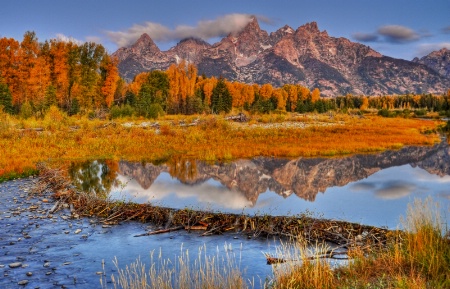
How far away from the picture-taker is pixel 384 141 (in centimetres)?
3900

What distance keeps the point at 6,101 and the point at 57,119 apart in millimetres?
13631

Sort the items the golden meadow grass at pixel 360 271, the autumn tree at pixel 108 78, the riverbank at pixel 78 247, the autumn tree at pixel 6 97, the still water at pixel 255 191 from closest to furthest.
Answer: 1. the golden meadow grass at pixel 360 271
2. the riverbank at pixel 78 247
3. the still water at pixel 255 191
4. the autumn tree at pixel 6 97
5. the autumn tree at pixel 108 78

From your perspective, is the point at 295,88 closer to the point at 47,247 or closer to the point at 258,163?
the point at 258,163

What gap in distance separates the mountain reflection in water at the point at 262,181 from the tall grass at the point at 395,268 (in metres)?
6.69

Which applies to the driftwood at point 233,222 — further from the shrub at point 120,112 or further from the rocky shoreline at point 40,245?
the shrub at point 120,112

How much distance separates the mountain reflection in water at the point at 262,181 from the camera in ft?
56.1

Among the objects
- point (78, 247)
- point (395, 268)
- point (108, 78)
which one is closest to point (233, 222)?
point (78, 247)

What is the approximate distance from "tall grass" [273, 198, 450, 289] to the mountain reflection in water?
263 inches

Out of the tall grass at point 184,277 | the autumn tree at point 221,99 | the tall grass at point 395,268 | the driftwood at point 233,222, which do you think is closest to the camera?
the tall grass at point 184,277

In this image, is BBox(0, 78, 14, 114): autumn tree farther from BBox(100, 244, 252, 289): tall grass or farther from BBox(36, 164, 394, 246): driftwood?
BBox(100, 244, 252, 289): tall grass

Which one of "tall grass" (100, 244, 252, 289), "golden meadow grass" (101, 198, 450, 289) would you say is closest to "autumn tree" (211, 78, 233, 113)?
"tall grass" (100, 244, 252, 289)

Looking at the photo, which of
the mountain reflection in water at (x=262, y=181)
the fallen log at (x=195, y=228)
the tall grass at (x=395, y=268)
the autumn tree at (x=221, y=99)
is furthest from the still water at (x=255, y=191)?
the autumn tree at (x=221, y=99)

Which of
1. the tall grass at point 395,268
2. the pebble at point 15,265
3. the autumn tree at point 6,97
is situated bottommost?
the pebble at point 15,265

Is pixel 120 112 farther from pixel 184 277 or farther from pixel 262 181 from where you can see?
pixel 184 277
